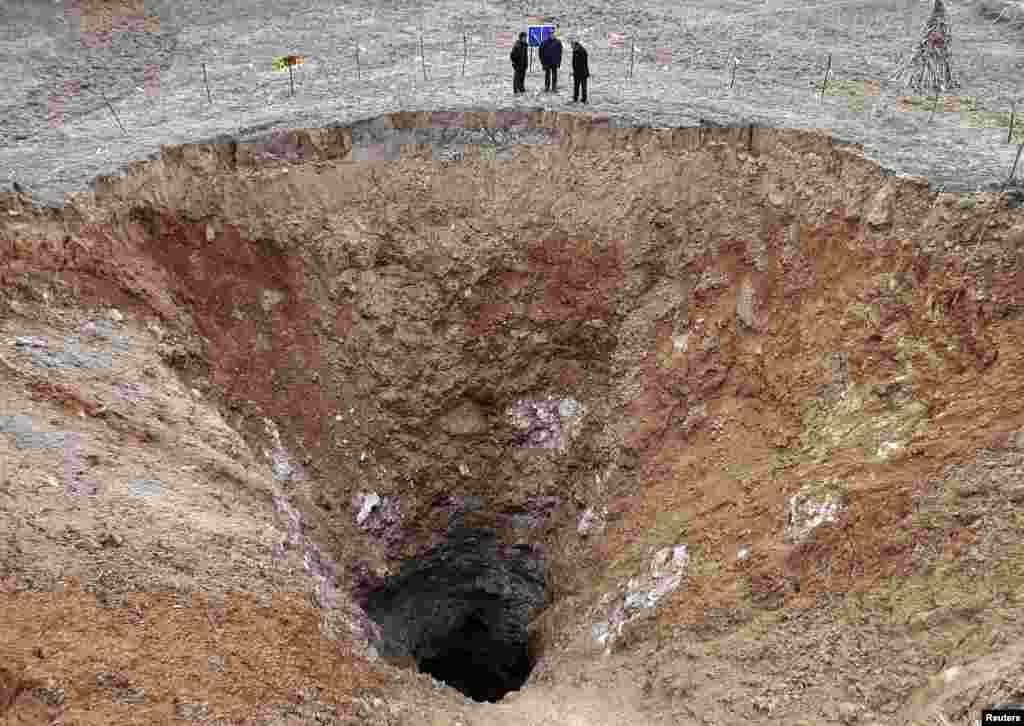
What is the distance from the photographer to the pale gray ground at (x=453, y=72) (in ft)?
44.5

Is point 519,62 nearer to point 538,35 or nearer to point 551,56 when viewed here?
point 551,56

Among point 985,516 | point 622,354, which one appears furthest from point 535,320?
point 985,516

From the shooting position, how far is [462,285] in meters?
14.5

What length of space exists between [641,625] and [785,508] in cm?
266

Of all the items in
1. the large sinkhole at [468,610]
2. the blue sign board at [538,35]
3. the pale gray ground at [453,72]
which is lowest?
the large sinkhole at [468,610]

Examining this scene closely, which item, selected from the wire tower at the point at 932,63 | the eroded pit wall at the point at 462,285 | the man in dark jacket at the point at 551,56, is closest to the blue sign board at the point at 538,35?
the man in dark jacket at the point at 551,56

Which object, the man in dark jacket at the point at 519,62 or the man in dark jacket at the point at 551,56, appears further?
the man in dark jacket at the point at 551,56

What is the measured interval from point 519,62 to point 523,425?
7154mm

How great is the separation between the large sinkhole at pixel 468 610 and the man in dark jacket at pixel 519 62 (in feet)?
30.0

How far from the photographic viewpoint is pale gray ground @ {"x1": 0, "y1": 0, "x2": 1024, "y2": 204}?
13555 mm

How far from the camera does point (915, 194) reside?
1077cm

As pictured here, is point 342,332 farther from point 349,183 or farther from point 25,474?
point 25,474

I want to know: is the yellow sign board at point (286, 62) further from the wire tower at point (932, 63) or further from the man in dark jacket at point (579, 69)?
the wire tower at point (932, 63)

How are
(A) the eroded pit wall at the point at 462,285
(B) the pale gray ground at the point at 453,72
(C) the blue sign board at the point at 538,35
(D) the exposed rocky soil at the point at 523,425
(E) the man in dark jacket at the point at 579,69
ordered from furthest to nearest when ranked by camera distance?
(C) the blue sign board at the point at 538,35 < (E) the man in dark jacket at the point at 579,69 < (B) the pale gray ground at the point at 453,72 < (A) the eroded pit wall at the point at 462,285 < (D) the exposed rocky soil at the point at 523,425
